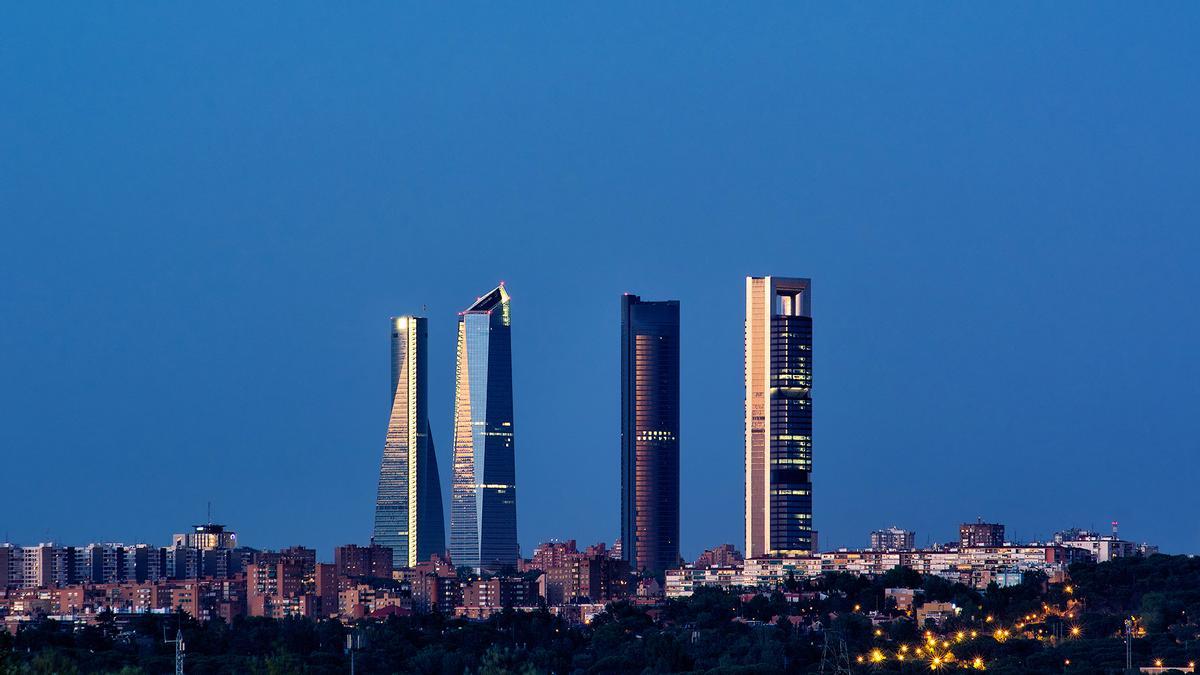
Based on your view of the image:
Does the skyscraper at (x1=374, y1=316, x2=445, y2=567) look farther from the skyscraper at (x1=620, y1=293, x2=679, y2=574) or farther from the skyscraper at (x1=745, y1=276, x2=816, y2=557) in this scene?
the skyscraper at (x1=745, y1=276, x2=816, y2=557)

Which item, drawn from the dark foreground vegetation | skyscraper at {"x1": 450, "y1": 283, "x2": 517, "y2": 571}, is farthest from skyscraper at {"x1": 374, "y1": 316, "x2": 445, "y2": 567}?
the dark foreground vegetation

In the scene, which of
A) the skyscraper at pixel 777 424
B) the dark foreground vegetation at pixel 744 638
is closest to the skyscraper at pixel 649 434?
the skyscraper at pixel 777 424

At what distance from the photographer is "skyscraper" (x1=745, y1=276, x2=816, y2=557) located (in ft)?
512

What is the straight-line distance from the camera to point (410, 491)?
182 m

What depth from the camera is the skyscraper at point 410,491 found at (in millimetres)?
181750

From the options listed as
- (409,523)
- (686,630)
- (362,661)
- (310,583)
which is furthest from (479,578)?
(362,661)

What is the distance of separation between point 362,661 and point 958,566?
76966mm

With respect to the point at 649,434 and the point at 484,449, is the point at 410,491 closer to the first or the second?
the point at 484,449

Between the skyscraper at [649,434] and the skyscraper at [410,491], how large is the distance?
15451mm

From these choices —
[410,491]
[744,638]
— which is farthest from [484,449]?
[744,638]

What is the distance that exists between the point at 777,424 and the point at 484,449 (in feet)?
90.7

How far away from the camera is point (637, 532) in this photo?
177 metres

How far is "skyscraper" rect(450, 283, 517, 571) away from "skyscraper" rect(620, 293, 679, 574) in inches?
371

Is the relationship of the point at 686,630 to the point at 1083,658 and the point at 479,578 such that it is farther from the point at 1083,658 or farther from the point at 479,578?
the point at 479,578
